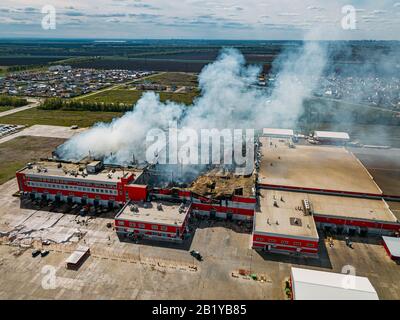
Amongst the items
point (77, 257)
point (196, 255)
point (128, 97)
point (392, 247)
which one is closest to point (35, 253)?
point (77, 257)

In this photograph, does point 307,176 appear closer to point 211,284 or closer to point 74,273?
point 211,284

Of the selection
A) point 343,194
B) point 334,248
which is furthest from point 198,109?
point 334,248

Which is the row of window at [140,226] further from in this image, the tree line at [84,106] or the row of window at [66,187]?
the tree line at [84,106]

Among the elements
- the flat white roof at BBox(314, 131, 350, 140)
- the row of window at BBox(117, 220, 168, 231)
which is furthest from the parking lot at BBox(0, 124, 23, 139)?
the flat white roof at BBox(314, 131, 350, 140)

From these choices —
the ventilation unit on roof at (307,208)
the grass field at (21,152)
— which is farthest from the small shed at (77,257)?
the ventilation unit on roof at (307,208)

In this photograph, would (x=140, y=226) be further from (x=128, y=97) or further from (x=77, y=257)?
(x=128, y=97)

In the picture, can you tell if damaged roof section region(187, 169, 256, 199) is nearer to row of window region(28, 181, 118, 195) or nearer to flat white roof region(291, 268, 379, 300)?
row of window region(28, 181, 118, 195)

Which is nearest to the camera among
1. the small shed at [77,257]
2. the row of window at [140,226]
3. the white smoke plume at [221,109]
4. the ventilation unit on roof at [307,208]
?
the small shed at [77,257]
